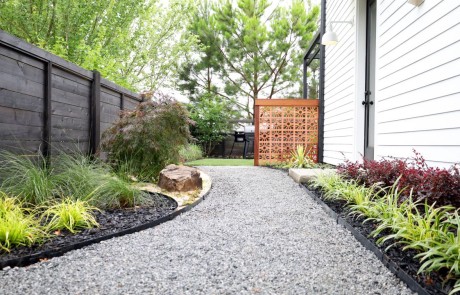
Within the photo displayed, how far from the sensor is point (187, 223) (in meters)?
2.86

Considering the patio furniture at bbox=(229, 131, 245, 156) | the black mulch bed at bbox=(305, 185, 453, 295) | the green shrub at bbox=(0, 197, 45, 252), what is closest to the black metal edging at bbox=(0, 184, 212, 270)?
the green shrub at bbox=(0, 197, 45, 252)

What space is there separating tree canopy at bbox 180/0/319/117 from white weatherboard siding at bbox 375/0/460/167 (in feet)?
29.5

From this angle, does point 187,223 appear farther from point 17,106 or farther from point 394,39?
point 394,39

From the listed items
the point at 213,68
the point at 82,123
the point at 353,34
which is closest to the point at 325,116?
the point at 353,34

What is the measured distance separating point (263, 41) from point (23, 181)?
37.1 feet

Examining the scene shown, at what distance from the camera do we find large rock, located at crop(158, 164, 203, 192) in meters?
3.91

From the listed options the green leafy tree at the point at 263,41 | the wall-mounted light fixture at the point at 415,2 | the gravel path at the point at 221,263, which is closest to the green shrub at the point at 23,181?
the gravel path at the point at 221,263

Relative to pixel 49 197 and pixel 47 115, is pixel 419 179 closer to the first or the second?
pixel 49 197

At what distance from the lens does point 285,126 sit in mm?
7418

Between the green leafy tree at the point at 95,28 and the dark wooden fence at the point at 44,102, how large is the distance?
6.26ft

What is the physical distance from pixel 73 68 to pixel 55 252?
8.36ft

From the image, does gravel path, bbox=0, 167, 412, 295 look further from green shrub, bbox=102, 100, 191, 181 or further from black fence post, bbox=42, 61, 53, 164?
green shrub, bbox=102, 100, 191, 181

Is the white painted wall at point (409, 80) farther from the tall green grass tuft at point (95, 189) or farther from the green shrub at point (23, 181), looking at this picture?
the green shrub at point (23, 181)

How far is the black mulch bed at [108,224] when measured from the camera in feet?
6.54
